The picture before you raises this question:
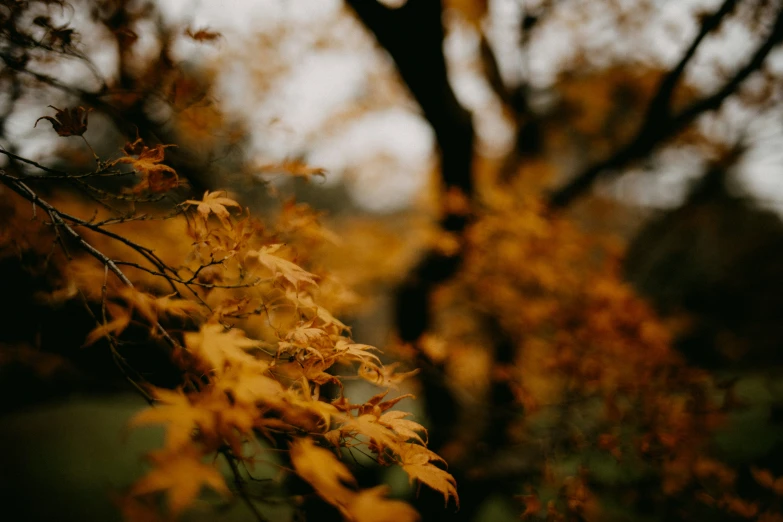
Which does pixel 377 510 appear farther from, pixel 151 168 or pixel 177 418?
pixel 151 168

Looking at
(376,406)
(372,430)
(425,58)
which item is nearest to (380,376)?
(376,406)

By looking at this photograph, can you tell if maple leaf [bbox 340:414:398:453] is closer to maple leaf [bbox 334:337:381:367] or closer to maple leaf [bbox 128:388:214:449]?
maple leaf [bbox 334:337:381:367]

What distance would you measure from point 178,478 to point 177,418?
0.34ft

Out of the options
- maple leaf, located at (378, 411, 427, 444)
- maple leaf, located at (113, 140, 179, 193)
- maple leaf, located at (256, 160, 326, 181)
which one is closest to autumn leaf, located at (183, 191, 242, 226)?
maple leaf, located at (113, 140, 179, 193)

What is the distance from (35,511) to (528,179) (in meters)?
8.81

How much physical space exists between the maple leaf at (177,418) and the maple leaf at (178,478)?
0.03m

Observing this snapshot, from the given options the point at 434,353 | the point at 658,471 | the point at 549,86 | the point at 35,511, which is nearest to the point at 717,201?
the point at 549,86

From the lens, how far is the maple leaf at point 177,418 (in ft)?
2.36

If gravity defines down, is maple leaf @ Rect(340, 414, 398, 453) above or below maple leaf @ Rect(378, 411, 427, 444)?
above

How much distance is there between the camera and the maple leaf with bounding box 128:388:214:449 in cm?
72

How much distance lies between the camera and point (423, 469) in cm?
106

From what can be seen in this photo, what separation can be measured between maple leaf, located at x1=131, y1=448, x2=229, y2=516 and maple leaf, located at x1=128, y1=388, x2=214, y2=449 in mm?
25

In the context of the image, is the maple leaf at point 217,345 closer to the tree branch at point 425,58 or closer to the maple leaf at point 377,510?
the maple leaf at point 377,510

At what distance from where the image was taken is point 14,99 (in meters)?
2.02
